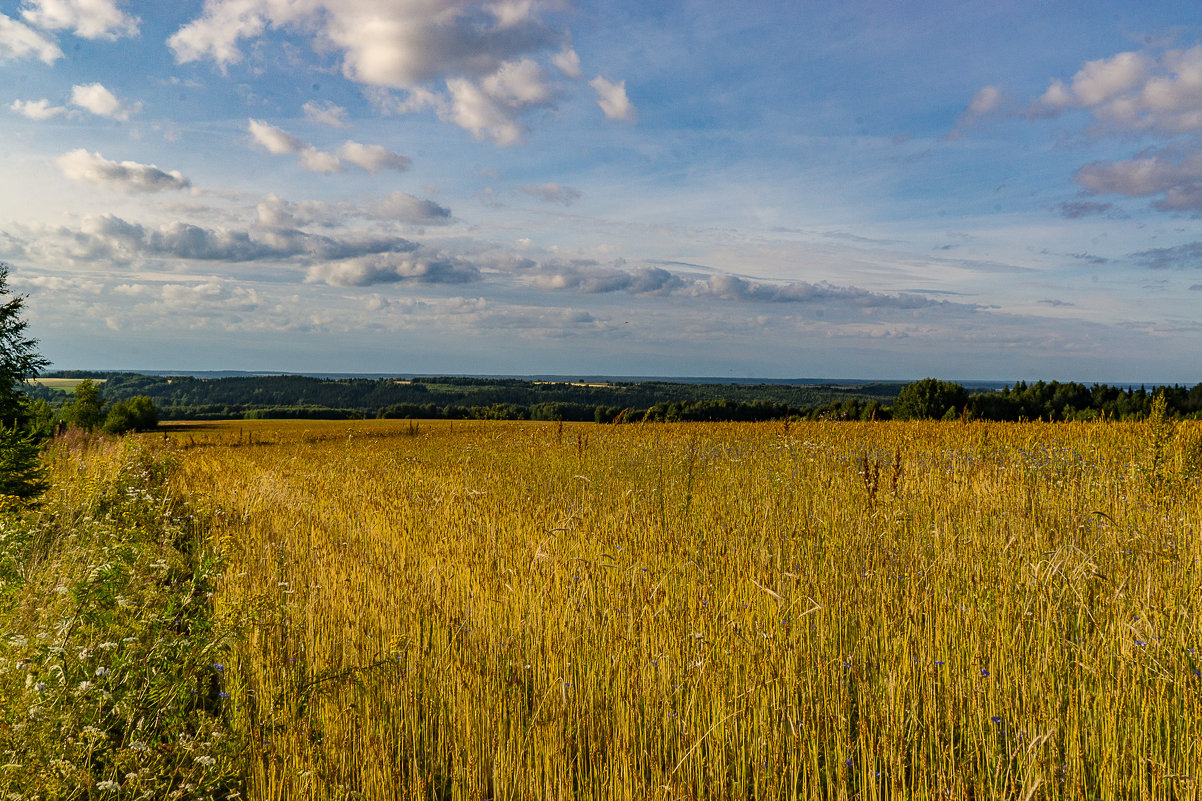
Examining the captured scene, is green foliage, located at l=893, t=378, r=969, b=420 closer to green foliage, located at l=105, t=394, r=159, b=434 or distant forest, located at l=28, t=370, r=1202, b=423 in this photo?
distant forest, located at l=28, t=370, r=1202, b=423

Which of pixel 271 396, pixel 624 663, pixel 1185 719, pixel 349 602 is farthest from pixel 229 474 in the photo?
pixel 271 396

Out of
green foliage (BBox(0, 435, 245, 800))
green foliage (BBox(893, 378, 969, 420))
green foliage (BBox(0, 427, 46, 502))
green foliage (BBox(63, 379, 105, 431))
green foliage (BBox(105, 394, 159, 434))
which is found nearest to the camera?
green foliage (BBox(0, 435, 245, 800))

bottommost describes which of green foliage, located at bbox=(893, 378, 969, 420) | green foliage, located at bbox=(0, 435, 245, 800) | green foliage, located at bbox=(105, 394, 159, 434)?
green foliage, located at bbox=(105, 394, 159, 434)

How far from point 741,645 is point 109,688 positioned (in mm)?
3330

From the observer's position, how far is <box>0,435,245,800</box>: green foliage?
101 inches

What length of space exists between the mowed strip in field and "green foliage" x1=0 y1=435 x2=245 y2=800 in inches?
10.3

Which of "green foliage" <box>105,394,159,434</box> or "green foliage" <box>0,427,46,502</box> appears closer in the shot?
"green foliage" <box>0,427,46,502</box>

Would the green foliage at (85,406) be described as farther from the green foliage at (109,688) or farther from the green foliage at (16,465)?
the green foliage at (109,688)

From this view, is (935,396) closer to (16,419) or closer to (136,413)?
(16,419)

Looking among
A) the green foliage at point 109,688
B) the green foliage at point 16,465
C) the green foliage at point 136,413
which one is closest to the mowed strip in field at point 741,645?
the green foliage at point 109,688

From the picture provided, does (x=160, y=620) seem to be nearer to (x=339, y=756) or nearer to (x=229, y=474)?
(x=339, y=756)

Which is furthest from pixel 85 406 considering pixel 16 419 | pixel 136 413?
pixel 16 419

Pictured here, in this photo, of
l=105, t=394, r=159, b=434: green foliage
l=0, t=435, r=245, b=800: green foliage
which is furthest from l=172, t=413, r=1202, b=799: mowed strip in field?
l=105, t=394, r=159, b=434: green foliage

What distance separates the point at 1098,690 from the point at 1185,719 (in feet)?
1.04
